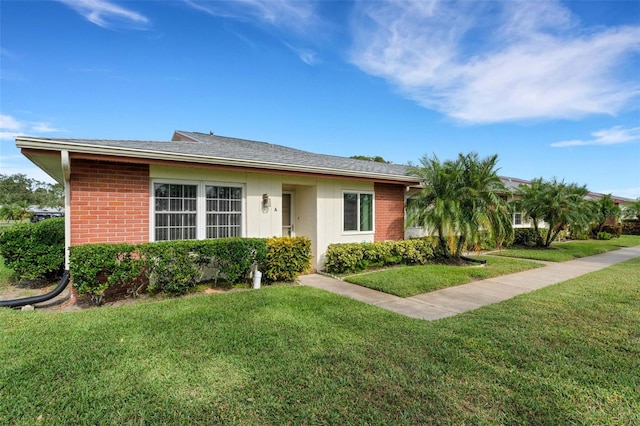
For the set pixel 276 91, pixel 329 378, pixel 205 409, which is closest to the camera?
pixel 205 409

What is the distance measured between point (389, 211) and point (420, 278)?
3.81 metres

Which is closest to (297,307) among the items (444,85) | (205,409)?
(205,409)

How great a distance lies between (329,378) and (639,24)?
47.0 feet

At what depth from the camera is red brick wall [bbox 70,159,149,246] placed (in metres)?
6.41

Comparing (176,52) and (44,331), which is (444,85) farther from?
(44,331)

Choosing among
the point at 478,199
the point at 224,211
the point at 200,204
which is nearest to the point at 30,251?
the point at 200,204

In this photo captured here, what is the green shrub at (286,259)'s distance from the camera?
7.96m

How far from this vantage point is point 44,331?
182 inches

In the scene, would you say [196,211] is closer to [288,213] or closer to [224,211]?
[224,211]

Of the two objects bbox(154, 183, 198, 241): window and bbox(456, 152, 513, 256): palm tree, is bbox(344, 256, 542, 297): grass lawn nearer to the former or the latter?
bbox(456, 152, 513, 256): palm tree

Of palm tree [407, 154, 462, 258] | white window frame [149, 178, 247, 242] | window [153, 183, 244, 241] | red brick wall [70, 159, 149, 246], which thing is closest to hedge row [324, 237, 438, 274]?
palm tree [407, 154, 462, 258]

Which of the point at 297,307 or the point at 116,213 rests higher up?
the point at 116,213

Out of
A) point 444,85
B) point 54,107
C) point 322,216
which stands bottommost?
point 322,216

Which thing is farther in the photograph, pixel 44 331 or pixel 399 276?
pixel 399 276
